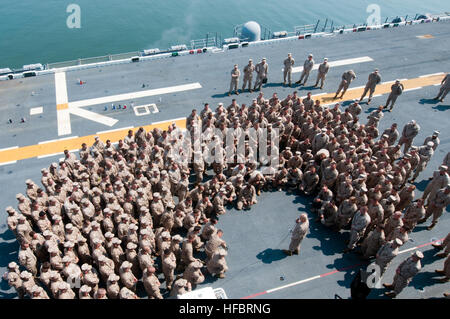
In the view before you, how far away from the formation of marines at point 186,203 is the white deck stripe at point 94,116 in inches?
159

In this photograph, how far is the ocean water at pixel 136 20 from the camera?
39031 millimetres

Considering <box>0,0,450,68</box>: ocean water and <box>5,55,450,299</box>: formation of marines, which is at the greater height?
<box>0,0,450,68</box>: ocean water

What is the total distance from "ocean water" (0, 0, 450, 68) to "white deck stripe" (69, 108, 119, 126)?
22513 mm

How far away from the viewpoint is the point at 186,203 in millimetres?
11492

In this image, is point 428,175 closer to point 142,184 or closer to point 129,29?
point 142,184

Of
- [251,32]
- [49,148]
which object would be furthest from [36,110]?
[251,32]

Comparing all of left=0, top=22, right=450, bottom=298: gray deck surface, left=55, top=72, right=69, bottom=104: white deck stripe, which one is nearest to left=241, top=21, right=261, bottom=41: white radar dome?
left=0, top=22, right=450, bottom=298: gray deck surface

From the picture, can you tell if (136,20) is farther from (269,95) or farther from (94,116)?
(269,95)

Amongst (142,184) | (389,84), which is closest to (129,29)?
(389,84)

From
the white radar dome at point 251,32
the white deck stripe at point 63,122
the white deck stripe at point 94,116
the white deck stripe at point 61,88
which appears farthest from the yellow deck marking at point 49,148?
the white radar dome at point 251,32

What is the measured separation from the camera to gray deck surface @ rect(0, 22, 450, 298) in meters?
10.7

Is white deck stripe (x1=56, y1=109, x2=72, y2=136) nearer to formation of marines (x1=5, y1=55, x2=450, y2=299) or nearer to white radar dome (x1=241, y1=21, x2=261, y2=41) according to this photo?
formation of marines (x1=5, y1=55, x2=450, y2=299)

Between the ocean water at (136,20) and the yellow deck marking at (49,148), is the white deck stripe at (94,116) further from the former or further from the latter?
the ocean water at (136,20)
